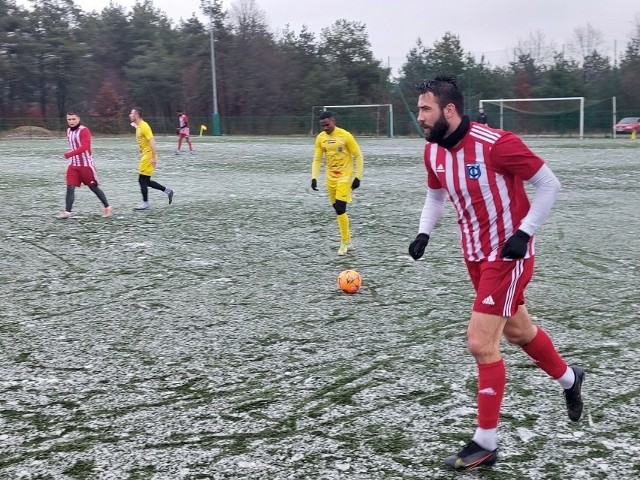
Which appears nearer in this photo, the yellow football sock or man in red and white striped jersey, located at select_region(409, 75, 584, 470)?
man in red and white striped jersey, located at select_region(409, 75, 584, 470)

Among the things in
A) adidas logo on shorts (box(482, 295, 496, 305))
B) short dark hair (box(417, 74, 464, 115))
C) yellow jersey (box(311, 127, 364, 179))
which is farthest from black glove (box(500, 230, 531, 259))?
yellow jersey (box(311, 127, 364, 179))

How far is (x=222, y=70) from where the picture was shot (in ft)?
219

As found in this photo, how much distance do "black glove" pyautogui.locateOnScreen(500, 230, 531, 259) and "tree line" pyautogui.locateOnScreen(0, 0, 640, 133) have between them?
53.6 meters

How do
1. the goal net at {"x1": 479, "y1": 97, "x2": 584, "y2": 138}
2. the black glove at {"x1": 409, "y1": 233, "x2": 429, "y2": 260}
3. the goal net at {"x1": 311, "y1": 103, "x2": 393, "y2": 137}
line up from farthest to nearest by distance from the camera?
the goal net at {"x1": 311, "y1": 103, "x2": 393, "y2": 137}, the goal net at {"x1": 479, "y1": 97, "x2": 584, "y2": 138}, the black glove at {"x1": 409, "y1": 233, "x2": 429, "y2": 260}

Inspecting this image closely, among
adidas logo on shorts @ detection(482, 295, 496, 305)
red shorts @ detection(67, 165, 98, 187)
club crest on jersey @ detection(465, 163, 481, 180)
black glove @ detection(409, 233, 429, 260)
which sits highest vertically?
club crest on jersey @ detection(465, 163, 481, 180)

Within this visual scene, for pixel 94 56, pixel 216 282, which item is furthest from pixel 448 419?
pixel 94 56

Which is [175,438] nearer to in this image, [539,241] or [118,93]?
[539,241]

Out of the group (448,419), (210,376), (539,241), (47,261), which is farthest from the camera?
(539,241)

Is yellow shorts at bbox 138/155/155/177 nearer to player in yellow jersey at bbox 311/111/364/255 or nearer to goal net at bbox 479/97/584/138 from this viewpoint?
player in yellow jersey at bbox 311/111/364/255

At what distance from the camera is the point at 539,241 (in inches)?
396

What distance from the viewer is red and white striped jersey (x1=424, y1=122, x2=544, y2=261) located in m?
3.70

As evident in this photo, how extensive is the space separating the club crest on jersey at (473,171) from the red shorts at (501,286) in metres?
0.46

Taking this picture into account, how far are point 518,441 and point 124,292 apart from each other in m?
4.68

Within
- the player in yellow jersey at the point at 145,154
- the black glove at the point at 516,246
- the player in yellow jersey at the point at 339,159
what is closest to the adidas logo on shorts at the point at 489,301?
the black glove at the point at 516,246
